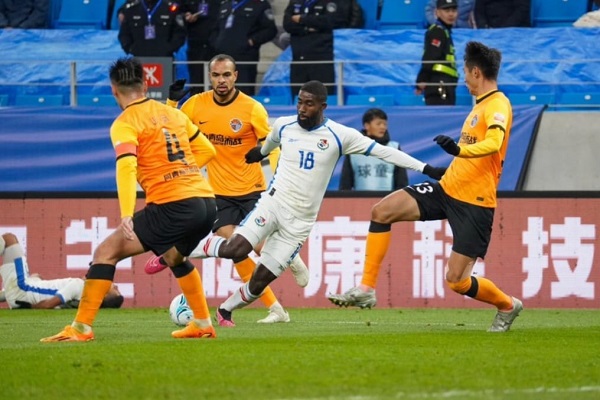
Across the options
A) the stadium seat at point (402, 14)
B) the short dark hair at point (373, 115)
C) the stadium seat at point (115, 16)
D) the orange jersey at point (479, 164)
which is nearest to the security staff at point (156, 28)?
the stadium seat at point (115, 16)

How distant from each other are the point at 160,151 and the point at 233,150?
9.68ft

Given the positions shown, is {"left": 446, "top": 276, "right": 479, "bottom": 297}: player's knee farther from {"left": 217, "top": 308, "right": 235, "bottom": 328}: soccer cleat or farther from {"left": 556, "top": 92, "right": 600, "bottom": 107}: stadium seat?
{"left": 556, "top": 92, "right": 600, "bottom": 107}: stadium seat

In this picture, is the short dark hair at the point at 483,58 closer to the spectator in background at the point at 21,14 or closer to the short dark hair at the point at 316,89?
the short dark hair at the point at 316,89

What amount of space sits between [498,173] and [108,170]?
7836 mm

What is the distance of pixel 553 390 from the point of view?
753 centimetres

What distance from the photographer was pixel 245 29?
19.2 meters

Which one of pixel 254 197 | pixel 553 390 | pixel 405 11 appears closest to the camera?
pixel 553 390

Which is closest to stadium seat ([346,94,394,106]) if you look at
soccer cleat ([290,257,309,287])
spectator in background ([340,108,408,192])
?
spectator in background ([340,108,408,192])

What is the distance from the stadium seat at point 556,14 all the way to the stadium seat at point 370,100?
3107 millimetres

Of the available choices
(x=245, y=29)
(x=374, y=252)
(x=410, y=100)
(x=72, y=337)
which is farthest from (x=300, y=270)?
(x=410, y=100)

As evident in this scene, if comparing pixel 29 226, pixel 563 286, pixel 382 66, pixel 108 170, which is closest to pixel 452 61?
pixel 382 66

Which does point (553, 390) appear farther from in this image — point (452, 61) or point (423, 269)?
point (452, 61)

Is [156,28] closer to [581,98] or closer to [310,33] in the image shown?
[310,33]

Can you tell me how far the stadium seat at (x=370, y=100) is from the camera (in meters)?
19.7
